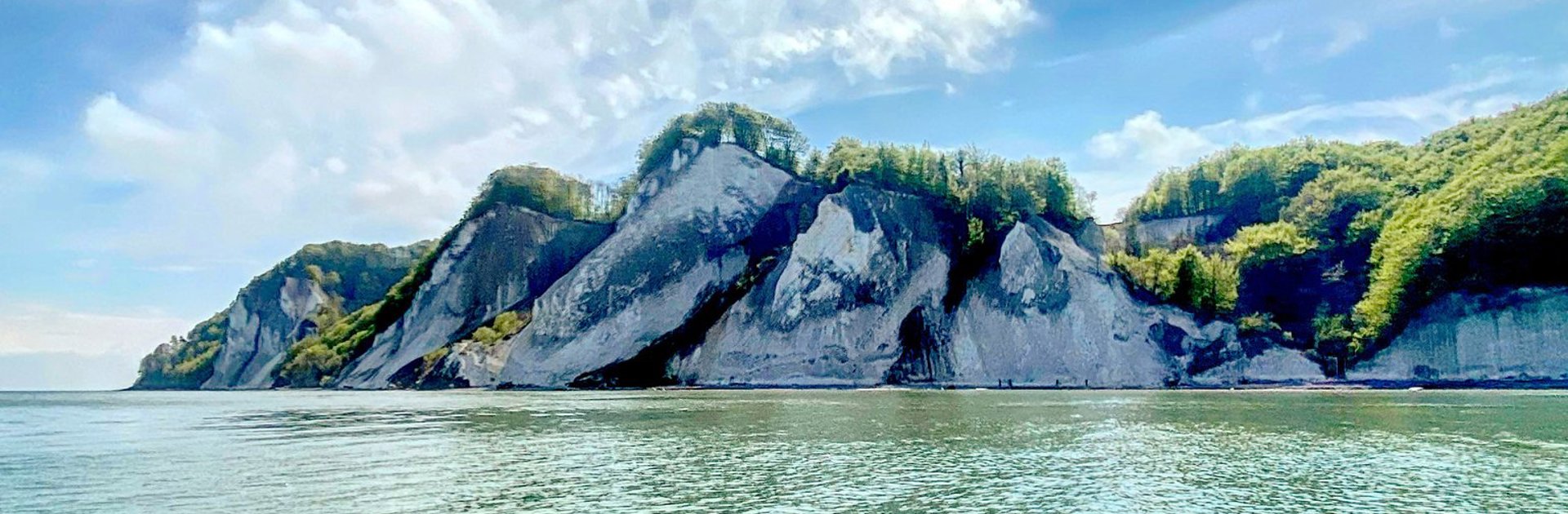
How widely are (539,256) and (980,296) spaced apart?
41.9 m

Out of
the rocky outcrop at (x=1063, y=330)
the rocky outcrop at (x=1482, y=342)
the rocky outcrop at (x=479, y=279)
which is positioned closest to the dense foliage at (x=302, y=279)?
the rocky outcrop at (x=479, y=279)

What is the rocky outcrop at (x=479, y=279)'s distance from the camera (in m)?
91.5

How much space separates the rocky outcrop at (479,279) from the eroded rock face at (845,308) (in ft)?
68.5

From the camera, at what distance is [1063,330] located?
241 ft

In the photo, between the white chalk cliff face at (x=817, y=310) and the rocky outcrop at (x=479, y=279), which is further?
the rocky outcrop at (x=479, y=279)

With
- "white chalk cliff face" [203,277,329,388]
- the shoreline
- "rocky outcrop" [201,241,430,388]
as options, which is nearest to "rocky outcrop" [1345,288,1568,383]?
the shoreline

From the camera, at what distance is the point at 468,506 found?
58.9 ft

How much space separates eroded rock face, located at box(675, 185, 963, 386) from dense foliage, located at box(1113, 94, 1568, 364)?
16.1 m

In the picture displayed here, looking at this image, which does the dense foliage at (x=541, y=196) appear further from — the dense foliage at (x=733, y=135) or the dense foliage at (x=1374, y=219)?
the dense foliage at (x=1374, y=219)

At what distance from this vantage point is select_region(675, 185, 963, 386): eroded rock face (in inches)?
3031

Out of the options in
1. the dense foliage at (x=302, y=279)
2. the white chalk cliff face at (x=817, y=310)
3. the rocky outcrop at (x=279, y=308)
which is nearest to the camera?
the white chalk cliff face at (x=817, y=310)

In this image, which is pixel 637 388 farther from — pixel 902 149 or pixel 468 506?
pixel 468 506

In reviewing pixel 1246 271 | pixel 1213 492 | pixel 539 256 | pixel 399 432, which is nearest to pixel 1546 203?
pixel 1246 271

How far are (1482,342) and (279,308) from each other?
119671mm
